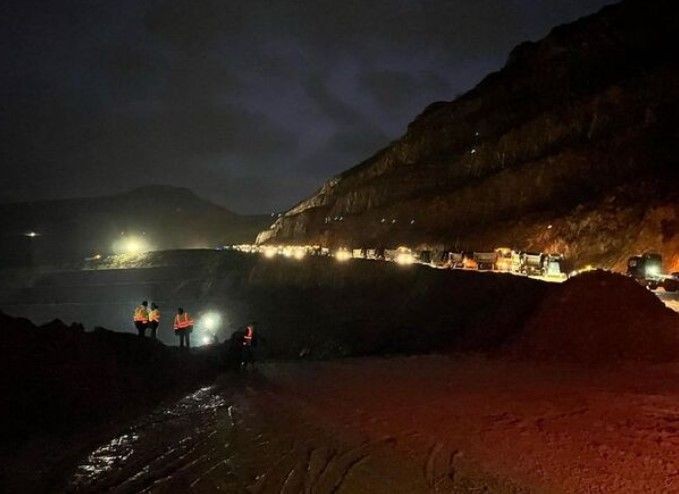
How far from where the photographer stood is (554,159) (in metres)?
47.8

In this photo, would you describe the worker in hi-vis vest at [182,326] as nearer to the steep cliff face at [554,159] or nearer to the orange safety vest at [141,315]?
the orange safety vest at [141,315]

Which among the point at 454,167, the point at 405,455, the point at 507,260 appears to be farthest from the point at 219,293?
the point at 405,455

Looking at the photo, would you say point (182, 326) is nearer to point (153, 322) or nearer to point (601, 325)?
point (153, 322)

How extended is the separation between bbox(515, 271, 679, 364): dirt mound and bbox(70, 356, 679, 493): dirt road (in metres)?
1.52

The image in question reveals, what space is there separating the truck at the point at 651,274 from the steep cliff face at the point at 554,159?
12.7ft

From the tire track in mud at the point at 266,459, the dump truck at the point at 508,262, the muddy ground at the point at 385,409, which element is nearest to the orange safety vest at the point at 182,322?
the muddy ground at the point at 385,409

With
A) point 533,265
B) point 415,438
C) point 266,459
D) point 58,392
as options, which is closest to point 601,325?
point 415,438

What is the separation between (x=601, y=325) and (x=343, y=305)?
2468 centimetres

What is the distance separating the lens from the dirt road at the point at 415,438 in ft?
23.3

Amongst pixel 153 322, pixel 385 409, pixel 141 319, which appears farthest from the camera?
pixel 153 322

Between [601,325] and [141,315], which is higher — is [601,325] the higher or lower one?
the higher one

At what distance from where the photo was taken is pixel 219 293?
69875 mm

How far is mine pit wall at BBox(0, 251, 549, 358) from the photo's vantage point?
20.7 meters

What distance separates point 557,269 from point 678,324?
16.4 metres
